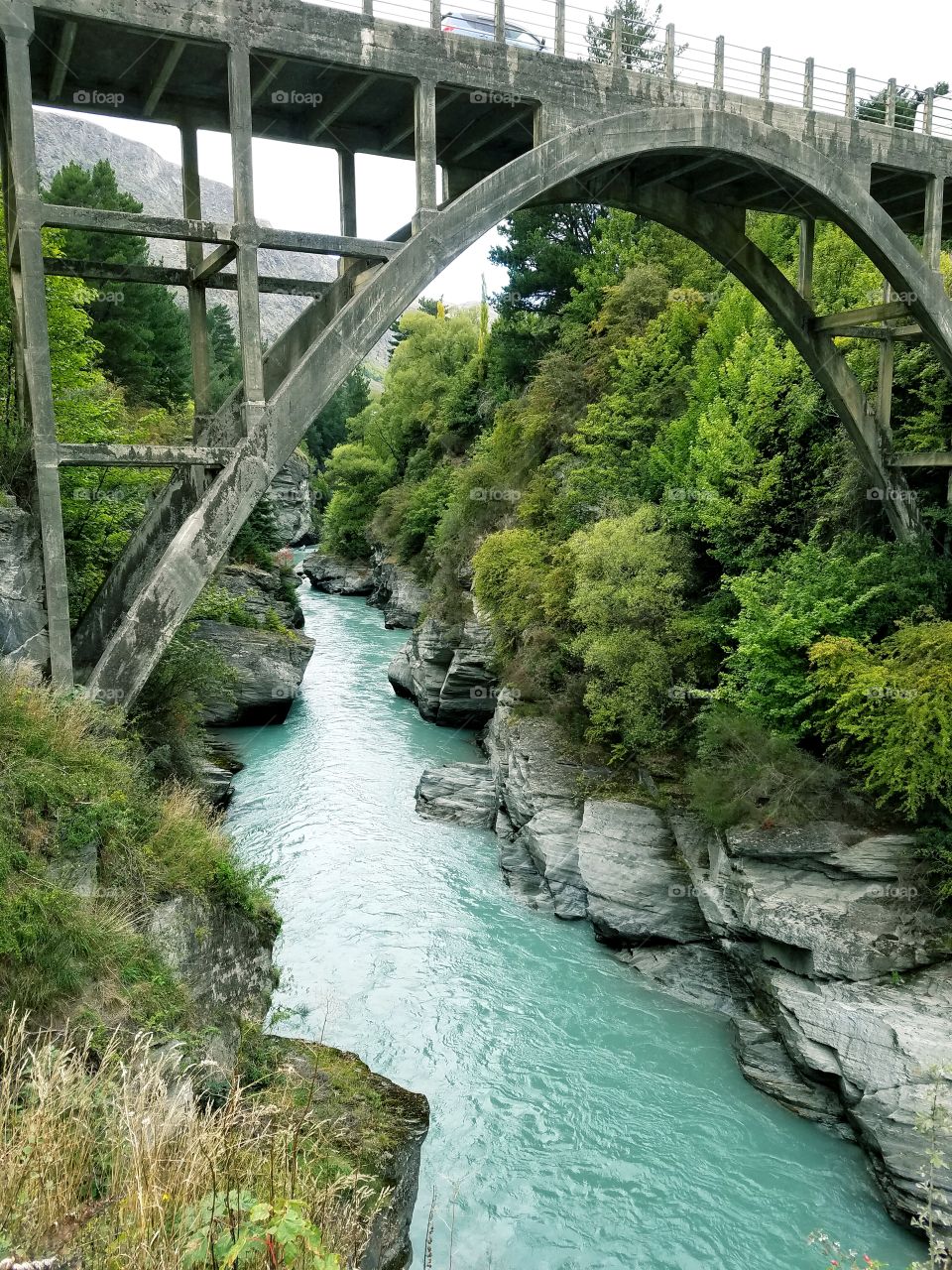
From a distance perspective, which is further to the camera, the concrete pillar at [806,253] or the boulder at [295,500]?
the boulder at [295,500]

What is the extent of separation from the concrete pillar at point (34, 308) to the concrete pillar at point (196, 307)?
209 centimetres

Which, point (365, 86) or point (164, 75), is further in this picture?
point (365, 86)

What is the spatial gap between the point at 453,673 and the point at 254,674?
4.81 meters

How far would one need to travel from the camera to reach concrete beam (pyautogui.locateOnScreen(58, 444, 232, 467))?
7.78 metres

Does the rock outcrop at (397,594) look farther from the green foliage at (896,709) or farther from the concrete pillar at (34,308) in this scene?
the concrete pillar at (34,308)

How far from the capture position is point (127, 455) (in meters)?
7.91

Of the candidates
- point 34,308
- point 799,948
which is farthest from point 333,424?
point 799,948

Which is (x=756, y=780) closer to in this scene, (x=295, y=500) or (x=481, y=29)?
(x=481, y=29)

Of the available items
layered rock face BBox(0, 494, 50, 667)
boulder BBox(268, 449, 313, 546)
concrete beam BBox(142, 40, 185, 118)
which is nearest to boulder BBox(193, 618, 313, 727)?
concrete beam BBox(142, 40, 185, 118)

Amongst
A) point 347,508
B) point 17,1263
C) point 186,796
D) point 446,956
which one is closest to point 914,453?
point 446,956

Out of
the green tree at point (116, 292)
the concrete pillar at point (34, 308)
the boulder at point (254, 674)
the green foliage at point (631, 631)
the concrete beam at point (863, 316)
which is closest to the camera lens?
the concrete pillar at point (34, 308)

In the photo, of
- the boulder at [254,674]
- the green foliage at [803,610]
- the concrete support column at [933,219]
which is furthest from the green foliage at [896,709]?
the boulder at [254,674]

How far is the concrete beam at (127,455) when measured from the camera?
778 cm

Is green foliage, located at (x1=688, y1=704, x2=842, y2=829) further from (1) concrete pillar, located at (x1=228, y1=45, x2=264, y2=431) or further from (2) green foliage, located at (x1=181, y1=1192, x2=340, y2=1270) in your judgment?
(2) green foliage, located at (x1=181, y1=1192, x2=340, y2=1270)
